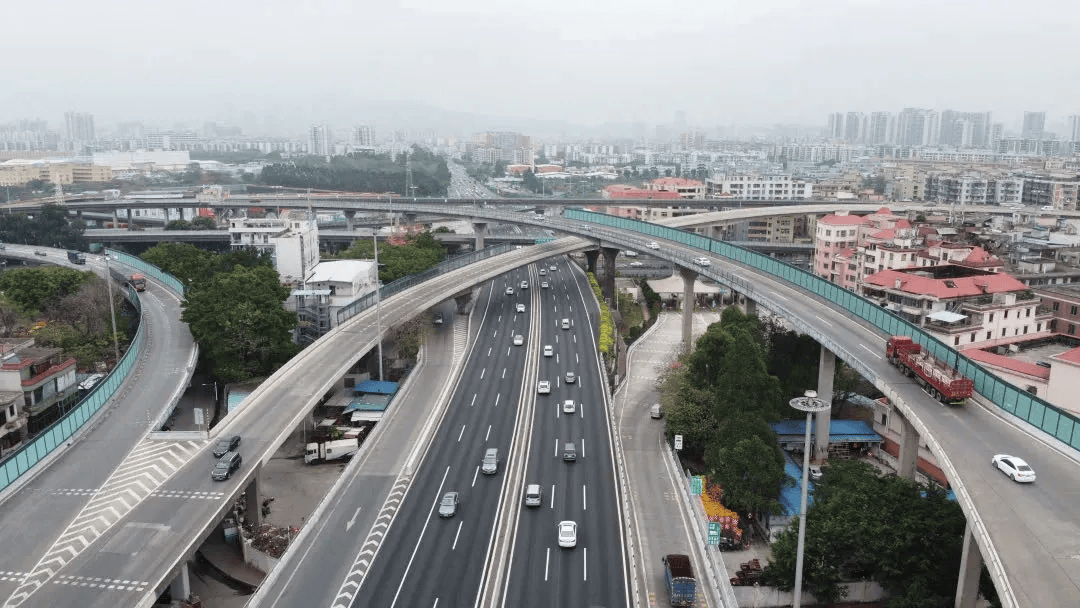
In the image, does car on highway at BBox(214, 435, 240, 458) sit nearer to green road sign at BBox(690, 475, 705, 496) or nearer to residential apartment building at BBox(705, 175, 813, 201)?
green road sign at BBox(690, 475, 705, 496)

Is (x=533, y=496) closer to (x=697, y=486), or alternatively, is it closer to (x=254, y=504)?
(x=697, y=486)

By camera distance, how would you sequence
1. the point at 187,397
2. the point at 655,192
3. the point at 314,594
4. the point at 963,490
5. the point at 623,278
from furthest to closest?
the point at 655,192 → the point at 623,278 → the point at 187,397 → the point at 314,594 → the point at 963,490

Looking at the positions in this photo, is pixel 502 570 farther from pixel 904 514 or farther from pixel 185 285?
pixel 185 285

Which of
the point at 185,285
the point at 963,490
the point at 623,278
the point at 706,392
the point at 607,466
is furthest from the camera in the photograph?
the point at 623,278

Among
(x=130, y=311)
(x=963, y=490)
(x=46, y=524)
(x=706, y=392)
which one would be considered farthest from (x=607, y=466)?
(x=130, y=311)

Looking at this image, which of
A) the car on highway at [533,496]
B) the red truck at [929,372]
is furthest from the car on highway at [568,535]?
the red truck at [929,372]

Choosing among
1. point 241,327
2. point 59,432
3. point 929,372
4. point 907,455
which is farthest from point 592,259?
point 59,432

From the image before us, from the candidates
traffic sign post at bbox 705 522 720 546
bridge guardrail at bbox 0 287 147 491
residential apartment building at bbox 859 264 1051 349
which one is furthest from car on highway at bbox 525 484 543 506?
residential apartment building at bbox 859 264 1051 349
